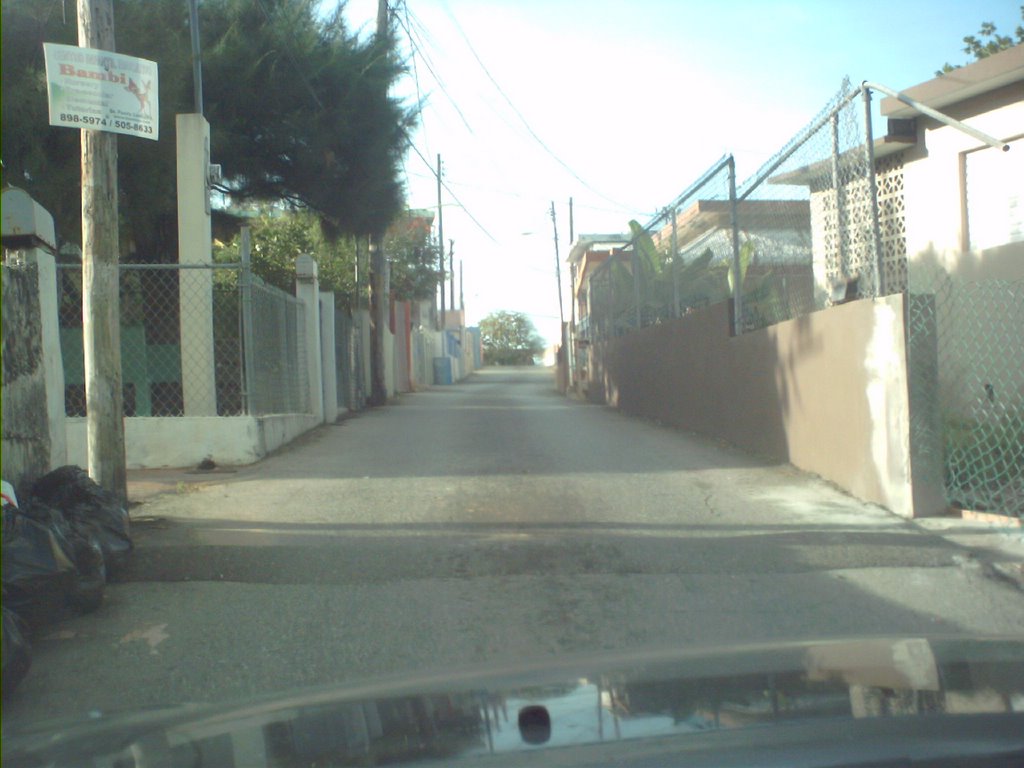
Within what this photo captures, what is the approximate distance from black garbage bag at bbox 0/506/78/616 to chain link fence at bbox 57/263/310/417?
5.48m

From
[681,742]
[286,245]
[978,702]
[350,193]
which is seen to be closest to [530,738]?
[681,742]

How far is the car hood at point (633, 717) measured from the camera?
2025 millimetres

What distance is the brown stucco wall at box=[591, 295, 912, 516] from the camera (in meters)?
7.27

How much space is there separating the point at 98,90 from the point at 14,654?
3.75 metres

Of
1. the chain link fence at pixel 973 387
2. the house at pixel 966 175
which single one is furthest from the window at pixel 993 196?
the chain link fence at pixel 973 387

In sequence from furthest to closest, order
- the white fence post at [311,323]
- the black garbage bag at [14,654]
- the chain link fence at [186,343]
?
the white fence post at [311,323] → the chain link fence at [186,343] → the black garbage bag at [14,654]

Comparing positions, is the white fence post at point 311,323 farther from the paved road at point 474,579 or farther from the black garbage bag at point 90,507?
the black garbage bag at point 90,507

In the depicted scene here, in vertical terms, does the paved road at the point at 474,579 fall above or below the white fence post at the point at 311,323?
below

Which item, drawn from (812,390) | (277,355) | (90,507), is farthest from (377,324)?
(90,507)

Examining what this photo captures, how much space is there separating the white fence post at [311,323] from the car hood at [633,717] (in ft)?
37.7

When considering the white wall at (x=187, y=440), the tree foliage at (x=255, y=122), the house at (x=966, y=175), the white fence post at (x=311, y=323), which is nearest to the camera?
the white wall at (x=187, y=440)

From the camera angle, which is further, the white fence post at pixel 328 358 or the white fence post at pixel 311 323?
the white fence post at pixel 328 358

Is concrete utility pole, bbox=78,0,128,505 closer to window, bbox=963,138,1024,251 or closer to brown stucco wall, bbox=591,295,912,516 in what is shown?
brown stucco wall, bbox=591,295,912,516

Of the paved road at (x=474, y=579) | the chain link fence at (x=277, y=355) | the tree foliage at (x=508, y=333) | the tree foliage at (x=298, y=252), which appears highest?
the tree foliage at (x=508, y=333)
